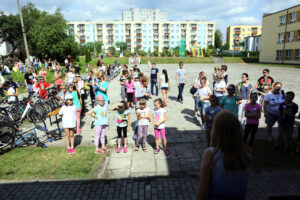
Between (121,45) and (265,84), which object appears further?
(121,45)

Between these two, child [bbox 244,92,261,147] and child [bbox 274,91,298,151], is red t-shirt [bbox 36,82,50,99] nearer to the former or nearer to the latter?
child [bbox 244,92,261,147]

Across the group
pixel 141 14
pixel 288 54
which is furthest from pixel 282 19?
pixel 141 14

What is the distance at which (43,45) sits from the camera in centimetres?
3134

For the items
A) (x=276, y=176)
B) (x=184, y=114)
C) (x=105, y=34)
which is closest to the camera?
(x=276, y=176)

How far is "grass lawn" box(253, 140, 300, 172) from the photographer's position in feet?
15.4

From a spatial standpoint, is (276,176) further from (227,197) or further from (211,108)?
(227,197)

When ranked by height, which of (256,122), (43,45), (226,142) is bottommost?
(256,122)

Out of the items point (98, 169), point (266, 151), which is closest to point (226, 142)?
point (98, 169)

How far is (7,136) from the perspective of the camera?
20.0ft

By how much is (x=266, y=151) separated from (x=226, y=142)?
4606mm

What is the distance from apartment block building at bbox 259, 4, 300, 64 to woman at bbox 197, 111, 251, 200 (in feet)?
147

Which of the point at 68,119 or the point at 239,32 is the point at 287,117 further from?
the point at 239,32

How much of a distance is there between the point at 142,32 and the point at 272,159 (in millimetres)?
93293

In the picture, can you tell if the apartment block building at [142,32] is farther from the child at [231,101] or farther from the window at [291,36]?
the child at [231,101]
